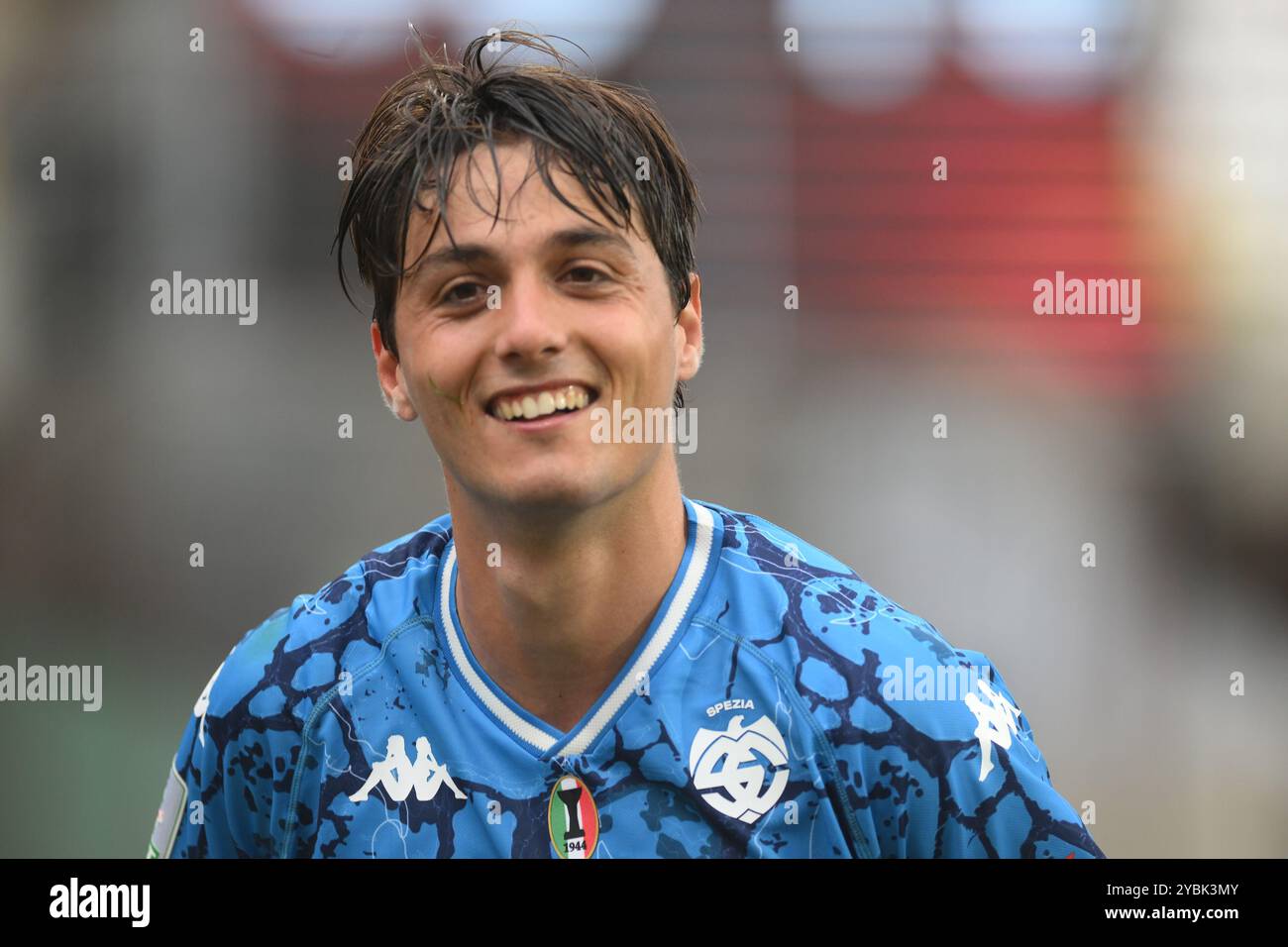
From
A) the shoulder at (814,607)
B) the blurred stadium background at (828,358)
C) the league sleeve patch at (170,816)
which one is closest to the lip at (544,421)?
the shoulder at (814,607)

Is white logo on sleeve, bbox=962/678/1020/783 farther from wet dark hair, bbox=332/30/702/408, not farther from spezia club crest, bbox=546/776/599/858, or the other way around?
wet dark hair, bbox=332/30/702/408

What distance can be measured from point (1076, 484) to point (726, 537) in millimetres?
4194

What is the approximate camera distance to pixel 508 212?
2578 mm

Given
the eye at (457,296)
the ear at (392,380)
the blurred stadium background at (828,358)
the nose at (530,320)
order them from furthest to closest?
the blurred stadium background at (828,358)
the ear at (392,380)
the eye at (457,296)
the nose at (530,320)

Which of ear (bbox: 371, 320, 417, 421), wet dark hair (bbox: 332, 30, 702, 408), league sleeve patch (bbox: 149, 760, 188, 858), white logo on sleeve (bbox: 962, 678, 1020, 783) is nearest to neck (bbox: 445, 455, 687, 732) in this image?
ear (bbox: 371, 320, 417, 421)

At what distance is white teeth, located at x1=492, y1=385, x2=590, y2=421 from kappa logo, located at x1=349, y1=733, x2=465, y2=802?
819mm

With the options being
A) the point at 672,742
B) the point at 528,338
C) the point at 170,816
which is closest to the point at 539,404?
the point at 528,338

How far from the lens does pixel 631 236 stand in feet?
8.95

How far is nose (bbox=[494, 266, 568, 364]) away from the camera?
2494 millimetres

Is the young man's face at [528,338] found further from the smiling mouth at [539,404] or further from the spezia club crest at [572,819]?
the spezia club crest at [572,819]

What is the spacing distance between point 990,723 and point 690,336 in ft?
3.92

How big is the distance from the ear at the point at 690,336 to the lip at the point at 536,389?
418mm

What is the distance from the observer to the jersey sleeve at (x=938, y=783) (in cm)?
254

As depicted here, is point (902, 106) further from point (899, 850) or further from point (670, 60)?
point (899, 850)
